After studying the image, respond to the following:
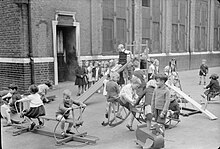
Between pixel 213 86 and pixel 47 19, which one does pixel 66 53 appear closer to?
pixel 47 19

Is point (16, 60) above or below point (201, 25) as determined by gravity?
below

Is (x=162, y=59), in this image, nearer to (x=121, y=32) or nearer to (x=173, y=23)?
(x=173, y=23)

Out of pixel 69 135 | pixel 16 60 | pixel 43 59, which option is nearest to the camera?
pixel 69 135

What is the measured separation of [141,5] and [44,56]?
940 centimetres

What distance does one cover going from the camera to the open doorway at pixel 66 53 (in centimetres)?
1645

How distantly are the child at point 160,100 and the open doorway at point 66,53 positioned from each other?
34.6 feet

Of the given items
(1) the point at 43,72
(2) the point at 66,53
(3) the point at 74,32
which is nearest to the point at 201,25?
(3) the point at 74,32

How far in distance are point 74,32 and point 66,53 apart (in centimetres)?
130

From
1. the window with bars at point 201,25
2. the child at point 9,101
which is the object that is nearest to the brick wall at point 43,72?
the child at point 9,101

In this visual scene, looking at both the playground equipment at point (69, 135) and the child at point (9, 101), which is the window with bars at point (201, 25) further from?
the playground equipment at point (69, 135)

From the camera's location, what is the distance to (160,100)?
245 inches

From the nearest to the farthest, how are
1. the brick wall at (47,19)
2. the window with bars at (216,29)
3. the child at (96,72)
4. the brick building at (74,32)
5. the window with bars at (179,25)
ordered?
the brick building at (74,32)
the child at (96,72)
the brick wall at (47,19)
the window with bars at (179,25)
the window with bars at (216,29)

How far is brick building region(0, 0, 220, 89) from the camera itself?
13758 mm

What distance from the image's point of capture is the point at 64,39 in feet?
54.9
